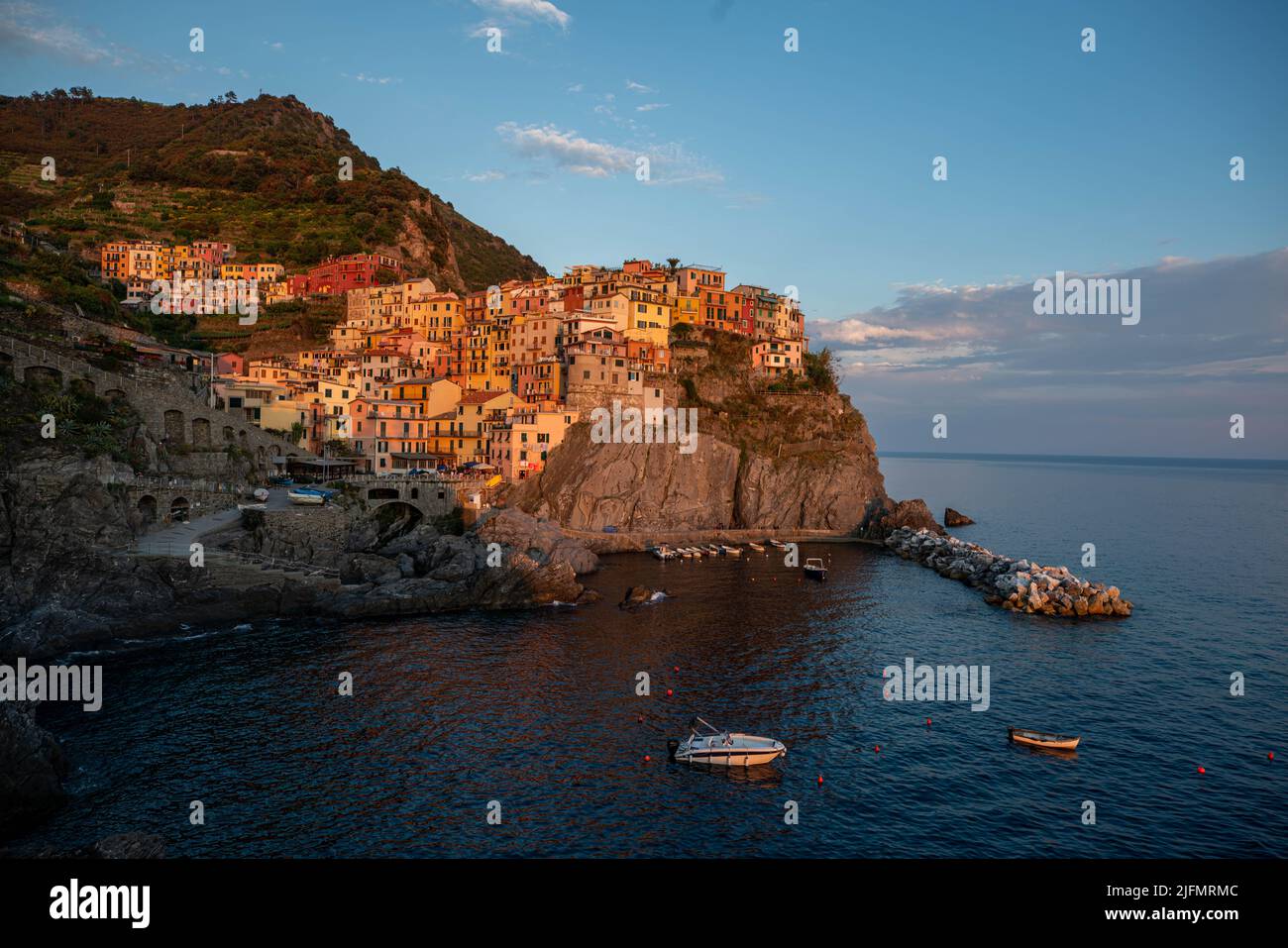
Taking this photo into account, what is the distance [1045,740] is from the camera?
120 feet

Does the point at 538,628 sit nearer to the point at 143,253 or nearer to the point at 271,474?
the point at 271,474

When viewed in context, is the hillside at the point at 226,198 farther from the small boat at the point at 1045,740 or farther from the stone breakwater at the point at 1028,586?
the small boat at the point at 1045,740

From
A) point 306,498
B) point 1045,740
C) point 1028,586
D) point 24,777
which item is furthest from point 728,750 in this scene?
point 306,498

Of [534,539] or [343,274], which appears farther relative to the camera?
[343,274]

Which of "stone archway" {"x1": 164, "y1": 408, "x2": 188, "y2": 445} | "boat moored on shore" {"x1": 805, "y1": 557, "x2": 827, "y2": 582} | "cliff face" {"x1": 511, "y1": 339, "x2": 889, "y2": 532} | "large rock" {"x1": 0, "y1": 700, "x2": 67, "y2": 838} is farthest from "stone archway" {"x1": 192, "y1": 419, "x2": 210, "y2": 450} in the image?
"boat moored on shore" {"x1": 805, "y1": 557, "x2": 827, "y2": 582}

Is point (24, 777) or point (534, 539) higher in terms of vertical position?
point (534, 539)

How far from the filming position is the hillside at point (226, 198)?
14938cm

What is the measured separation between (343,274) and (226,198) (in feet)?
182

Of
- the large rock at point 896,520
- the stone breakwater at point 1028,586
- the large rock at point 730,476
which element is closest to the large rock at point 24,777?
the large rock at point 730,476

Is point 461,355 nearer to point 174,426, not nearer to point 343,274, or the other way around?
point 343,274

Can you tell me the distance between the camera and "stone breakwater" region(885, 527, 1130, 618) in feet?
204

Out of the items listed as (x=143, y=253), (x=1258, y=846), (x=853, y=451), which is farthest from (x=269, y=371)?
(x=1258, y=846)

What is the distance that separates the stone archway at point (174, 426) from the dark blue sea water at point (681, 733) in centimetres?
2948
